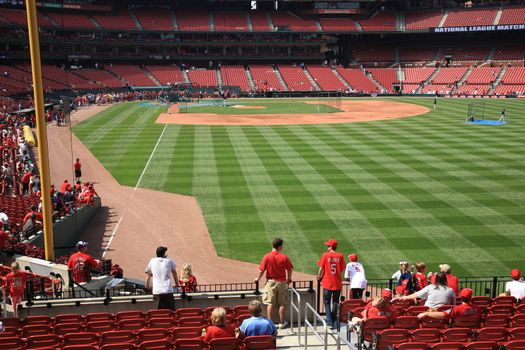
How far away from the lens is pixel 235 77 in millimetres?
89438

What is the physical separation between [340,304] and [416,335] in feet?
7.36

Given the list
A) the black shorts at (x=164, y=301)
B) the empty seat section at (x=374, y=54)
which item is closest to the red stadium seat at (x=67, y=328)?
the black shorts at (x=164, y=301)

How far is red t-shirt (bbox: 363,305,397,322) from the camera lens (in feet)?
29.4

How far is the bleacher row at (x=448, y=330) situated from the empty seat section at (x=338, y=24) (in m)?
89.9

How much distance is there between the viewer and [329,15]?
330 ft

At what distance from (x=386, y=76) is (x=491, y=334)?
286 feet

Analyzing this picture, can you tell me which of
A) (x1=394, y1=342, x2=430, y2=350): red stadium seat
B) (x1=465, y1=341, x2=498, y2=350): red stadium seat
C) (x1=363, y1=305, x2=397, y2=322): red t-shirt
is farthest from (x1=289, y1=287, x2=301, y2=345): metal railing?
(x1=465, y1=341, x2=498, y2=350): red stadium seat

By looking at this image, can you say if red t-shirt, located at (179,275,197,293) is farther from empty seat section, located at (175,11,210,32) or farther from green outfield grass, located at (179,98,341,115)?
empty seat section, located at (175,11,210,32)

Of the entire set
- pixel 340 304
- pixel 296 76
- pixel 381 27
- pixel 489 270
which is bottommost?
pixel 489 270

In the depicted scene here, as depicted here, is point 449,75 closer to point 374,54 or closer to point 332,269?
point 374,54

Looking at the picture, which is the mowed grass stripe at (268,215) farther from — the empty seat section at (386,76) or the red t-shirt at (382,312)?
the empty seat section at (386,76)

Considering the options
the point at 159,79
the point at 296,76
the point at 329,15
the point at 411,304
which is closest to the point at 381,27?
the point at 329,15

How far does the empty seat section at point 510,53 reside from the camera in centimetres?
8707

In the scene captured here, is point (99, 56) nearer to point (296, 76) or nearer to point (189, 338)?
point (296, 76)
